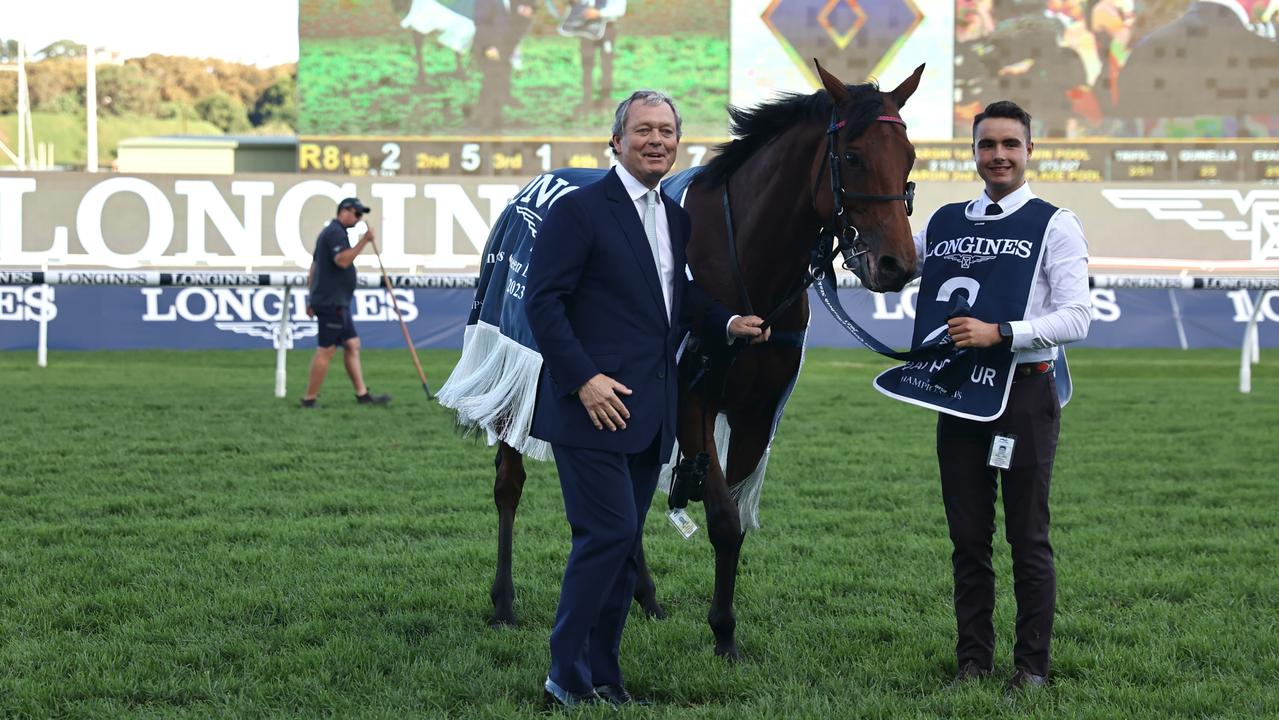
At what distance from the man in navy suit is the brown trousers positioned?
902mm

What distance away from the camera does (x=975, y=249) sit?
360 cm

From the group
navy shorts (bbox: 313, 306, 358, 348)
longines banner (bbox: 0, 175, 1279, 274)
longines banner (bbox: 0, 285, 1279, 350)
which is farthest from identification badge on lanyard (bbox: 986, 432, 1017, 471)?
longines banner (bbox: 0, 175, 1279, 274)

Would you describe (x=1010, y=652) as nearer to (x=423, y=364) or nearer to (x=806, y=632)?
(x=806, y=632)

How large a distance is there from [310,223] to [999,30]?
12463 mm

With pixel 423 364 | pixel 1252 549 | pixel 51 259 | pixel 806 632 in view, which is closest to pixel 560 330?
pixel 806 632

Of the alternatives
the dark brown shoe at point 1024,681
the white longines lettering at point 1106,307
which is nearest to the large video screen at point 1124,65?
the white longines lettering at point 1106,307

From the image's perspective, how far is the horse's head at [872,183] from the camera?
135 inches

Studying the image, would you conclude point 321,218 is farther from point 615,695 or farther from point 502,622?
point 615,695

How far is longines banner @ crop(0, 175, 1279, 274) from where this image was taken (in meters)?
18.5

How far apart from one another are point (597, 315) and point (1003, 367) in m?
1.14

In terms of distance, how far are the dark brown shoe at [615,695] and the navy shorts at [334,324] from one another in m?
7.19

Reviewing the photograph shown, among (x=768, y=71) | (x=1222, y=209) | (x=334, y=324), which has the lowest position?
(x=334, y=324)

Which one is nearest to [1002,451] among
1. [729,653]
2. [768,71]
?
[729,653]

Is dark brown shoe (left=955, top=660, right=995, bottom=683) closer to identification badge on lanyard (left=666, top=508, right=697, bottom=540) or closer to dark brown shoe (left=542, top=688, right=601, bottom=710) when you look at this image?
identification badge on lanyard (left=666, top=508, right=697, bottom=540)
